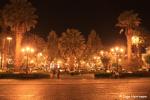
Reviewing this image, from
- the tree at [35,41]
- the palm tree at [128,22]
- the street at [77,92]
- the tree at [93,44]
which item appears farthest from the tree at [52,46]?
the street at [77,92]

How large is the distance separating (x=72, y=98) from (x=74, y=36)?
262 feet

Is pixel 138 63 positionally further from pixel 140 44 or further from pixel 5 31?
pixel 5 31

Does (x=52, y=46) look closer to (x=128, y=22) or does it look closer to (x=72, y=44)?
(x=72, y=44)

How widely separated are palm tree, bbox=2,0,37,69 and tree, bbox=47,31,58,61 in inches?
2056

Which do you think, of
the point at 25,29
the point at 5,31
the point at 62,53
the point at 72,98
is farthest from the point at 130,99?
the point at 62,53

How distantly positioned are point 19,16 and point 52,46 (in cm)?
5729

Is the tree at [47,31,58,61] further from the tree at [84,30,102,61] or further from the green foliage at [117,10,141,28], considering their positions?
the green foliage at [117,10,141,28]

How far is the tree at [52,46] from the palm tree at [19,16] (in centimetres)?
5222

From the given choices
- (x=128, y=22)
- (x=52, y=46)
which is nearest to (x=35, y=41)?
(x=52, y=46)

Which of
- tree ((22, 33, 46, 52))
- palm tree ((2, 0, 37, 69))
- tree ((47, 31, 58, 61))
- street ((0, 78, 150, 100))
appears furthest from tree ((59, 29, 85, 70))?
street ((0, 78, 150, 100))

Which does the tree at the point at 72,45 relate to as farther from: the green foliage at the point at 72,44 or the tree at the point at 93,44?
the tree at the point at 93,44

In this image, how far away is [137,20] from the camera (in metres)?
77.9

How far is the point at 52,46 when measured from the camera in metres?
123

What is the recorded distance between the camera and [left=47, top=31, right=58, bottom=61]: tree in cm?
12044
